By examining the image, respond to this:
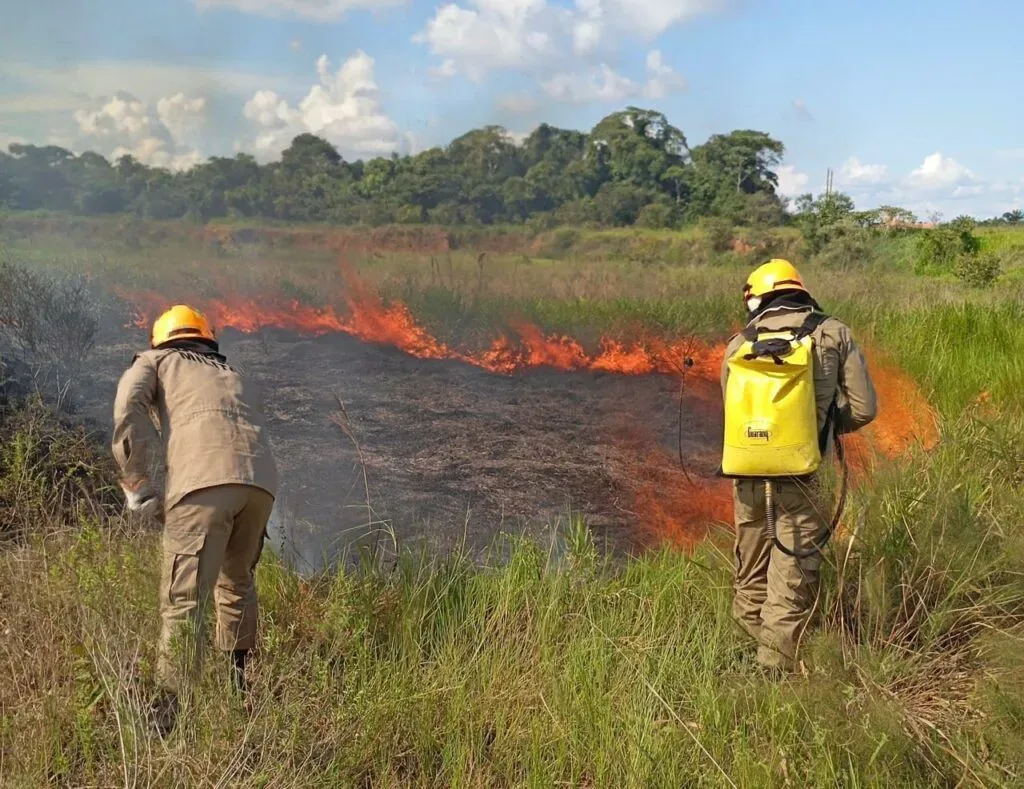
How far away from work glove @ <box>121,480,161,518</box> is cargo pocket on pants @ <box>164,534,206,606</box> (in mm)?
223

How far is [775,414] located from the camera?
164 inches

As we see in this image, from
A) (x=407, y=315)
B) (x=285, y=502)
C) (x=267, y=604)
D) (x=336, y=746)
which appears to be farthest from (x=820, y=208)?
(x=336, y=746)

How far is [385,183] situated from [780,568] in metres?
7.07

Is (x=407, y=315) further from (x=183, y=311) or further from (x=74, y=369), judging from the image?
(x=183, y=311)

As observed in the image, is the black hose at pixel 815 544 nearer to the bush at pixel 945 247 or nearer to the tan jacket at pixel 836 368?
the tan jacket at pixel 836 368

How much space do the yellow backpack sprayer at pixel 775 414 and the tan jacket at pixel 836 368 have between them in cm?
8

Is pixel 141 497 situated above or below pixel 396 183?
below

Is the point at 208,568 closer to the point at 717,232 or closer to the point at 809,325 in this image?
the point at 809,325

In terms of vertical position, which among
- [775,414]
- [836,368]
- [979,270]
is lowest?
[775,414]

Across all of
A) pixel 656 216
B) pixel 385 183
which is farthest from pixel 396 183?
pixel 656 216

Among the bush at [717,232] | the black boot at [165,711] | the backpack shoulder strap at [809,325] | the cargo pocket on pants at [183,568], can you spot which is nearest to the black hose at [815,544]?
the backpack shoulder strap at [809,325]

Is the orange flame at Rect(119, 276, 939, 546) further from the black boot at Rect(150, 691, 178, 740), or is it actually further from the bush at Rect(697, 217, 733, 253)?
the black boot at Rect(150, 691, 178, 740)

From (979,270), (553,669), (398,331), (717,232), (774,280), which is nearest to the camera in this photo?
(553,669)

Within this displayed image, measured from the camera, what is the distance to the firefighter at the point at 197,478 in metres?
3.93
